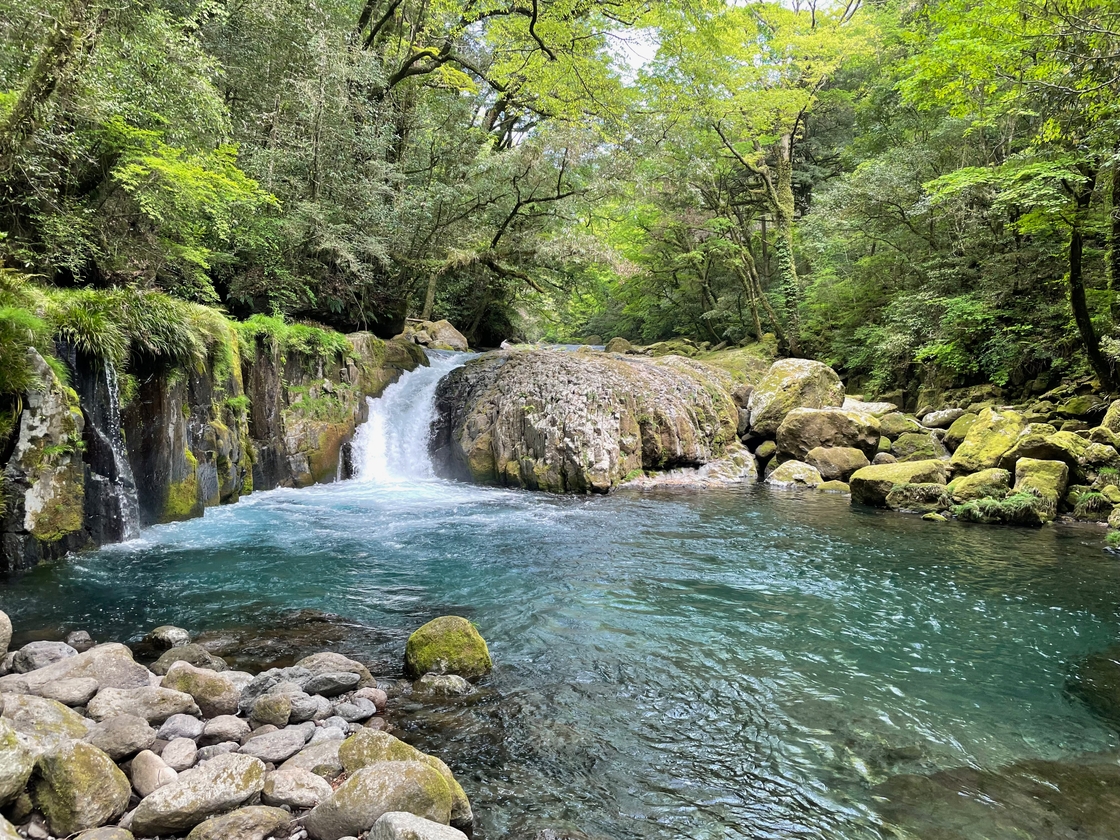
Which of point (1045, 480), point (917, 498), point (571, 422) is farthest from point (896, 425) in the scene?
point (571, 422)

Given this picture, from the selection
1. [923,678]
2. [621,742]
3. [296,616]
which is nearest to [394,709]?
[621,742]

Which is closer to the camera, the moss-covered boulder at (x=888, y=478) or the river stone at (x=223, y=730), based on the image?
the river stone at (x=223, y=730)

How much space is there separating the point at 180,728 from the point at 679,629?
3.82 meters

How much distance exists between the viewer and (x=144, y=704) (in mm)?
3439

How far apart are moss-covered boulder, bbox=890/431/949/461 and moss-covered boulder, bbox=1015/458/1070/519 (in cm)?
247

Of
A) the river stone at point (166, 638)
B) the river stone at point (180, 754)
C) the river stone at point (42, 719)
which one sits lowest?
the river stone at point (180, 754)

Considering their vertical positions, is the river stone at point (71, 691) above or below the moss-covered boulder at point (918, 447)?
below

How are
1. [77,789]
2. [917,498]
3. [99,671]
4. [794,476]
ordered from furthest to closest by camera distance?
[794,476], [917,498], [99,671], [77,789]

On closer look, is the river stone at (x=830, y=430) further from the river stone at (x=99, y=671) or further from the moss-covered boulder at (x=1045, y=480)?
the river stone at (x=99, y=671)

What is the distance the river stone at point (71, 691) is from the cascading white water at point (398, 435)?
30.6 ft

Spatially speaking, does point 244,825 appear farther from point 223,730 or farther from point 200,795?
point 223,730

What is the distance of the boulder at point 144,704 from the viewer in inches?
133

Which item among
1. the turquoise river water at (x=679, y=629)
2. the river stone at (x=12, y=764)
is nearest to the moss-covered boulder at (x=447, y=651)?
the turquoise river water at (x=679, y=629)

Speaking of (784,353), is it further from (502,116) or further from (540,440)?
(502,116)
